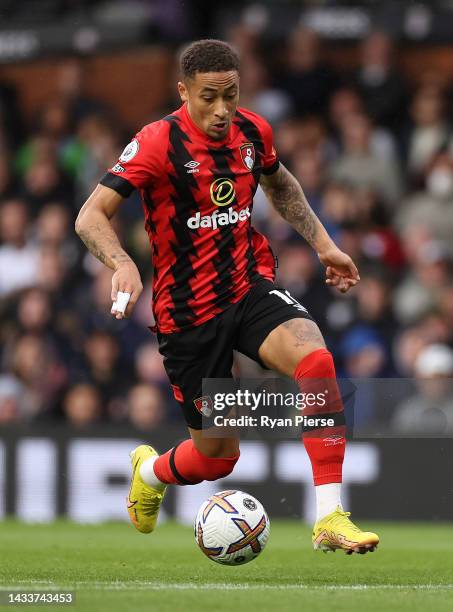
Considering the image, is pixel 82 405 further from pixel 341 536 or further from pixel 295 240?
pixel 341 536

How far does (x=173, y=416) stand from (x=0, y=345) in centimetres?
234

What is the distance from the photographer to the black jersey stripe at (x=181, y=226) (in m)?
7.31

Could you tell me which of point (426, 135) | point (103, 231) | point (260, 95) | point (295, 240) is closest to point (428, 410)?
point (295, 240)

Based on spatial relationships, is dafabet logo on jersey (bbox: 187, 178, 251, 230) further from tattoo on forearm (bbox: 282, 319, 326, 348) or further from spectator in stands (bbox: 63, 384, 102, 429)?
→ spectator in stands (bbox: 63, 384, 102, 429)

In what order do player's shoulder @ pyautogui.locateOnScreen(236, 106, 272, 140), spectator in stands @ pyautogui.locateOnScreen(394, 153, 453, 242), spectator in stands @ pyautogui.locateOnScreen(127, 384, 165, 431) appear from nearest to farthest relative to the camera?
player's shoulder @ pyautogui.locateOnScreen(236, 106, 272, 140) < spectator in stands @ pyautogui.locateOnScreen(127, 384, 165, 431) < spectator in stands @ pyautogui.locateOnScreen(394, 153, 453, 242)

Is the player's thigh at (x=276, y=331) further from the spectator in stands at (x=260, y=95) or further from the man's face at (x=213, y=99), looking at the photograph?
the spectator in stands at (x=260, y=95)

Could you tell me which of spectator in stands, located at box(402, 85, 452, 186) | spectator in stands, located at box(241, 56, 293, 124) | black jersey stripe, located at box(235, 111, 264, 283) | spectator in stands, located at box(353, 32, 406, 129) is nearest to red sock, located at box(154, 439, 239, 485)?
black jersey stripe, located at box(235, 111, 264, 283)

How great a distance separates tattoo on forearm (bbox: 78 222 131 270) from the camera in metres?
6.95

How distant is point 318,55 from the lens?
1523 centimetres

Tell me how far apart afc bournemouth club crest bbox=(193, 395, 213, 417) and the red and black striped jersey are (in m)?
0.37

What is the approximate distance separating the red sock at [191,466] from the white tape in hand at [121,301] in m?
1.63

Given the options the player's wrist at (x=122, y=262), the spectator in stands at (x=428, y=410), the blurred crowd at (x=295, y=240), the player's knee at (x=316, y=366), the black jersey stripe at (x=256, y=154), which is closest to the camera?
the player's wrist at (x=122, y=262)

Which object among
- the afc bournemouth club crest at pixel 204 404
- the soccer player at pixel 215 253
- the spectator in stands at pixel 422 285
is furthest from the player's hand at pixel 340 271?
the spectator in stands at pixel 422 285

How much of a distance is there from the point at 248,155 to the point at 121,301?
138cm
